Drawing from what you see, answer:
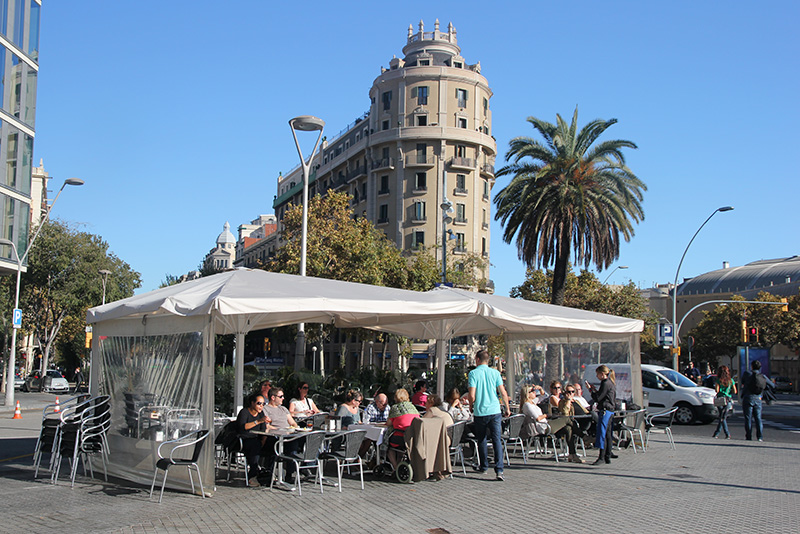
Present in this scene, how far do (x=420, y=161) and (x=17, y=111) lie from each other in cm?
3554

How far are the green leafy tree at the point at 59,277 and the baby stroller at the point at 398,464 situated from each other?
3844 centimetres

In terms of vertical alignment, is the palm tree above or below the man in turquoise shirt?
above

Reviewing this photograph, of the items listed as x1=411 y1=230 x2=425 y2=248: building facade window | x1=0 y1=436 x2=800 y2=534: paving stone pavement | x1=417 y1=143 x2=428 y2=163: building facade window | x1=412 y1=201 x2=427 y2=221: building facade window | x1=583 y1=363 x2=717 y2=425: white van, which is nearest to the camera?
x1=0 y1=436 x2=800 y2=534: paving stone pavement

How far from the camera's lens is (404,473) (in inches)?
410

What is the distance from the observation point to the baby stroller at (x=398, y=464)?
34.1 feet

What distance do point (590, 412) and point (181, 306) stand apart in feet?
25.2

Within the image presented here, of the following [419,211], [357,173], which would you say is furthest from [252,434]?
[357,173]

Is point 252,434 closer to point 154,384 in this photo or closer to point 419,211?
point 154,384

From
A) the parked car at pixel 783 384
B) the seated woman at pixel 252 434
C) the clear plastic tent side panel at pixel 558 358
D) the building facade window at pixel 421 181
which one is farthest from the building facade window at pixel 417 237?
the seated woman at pixel 252 434

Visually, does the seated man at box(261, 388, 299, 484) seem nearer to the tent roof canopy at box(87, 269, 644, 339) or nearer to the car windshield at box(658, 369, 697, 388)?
the tent roof canopy at box(87, 269, 644, 339)

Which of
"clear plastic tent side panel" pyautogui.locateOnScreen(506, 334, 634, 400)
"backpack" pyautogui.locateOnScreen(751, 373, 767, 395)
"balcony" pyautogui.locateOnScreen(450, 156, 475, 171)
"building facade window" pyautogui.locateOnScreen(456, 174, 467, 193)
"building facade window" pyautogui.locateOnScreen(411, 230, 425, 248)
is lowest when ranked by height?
"backpack" pyautogui.locateOnScreen(751, 373, 767, 395)

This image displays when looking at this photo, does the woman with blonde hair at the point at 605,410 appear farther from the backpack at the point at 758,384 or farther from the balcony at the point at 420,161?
the balcony at the point at 420,161

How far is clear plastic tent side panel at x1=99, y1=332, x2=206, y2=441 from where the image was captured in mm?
9859

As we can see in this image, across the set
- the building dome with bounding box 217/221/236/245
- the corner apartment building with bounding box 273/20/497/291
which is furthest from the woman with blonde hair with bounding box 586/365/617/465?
the building dome with bounding box 217/221/236/245
